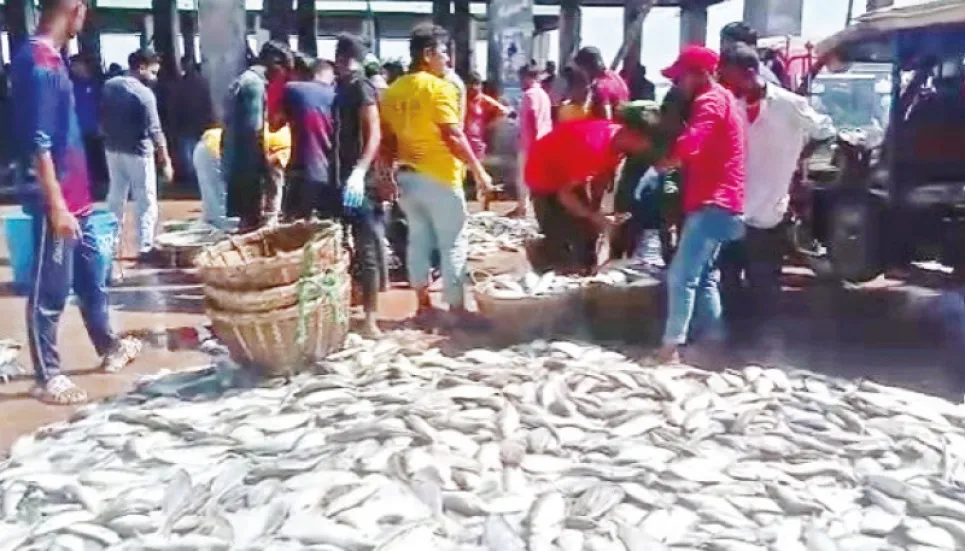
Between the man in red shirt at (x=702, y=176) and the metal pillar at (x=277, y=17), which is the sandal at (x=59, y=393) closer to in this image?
the man in red shirt at (x=702, y=176)

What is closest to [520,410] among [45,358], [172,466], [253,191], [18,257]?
[172,466]

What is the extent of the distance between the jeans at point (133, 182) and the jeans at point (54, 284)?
298 cm

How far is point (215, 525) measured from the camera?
3562mm

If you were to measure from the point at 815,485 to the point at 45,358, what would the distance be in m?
3.82

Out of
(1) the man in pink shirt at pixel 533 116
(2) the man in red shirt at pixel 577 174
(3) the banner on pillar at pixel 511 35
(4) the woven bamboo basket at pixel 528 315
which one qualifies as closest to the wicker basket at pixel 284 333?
(4) the woven bamboo basket at pixel 528 315

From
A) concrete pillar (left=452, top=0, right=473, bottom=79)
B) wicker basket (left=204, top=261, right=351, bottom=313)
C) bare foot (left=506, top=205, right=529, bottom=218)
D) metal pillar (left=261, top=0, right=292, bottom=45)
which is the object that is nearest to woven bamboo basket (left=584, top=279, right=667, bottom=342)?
wicker basket (left=204, top=261, right=351, bottom=313)

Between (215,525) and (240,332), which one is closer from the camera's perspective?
(215,525)

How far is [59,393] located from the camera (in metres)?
5.67

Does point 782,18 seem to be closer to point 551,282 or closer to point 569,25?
point 569,25

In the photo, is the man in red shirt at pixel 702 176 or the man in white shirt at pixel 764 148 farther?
the man in white shirt at pixel 764 148

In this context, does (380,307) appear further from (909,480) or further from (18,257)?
(909,480)

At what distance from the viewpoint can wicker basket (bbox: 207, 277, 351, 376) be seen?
511 centimetres

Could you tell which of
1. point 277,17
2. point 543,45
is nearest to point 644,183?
point 277,17

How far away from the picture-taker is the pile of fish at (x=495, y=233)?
10.4 m
